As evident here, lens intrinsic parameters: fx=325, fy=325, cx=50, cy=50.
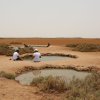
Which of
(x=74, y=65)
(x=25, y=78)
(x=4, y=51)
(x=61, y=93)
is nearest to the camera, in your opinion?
(x=61, y=93)

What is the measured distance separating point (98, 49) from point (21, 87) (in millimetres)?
25742

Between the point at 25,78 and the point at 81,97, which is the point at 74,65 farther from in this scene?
the point at 81,97

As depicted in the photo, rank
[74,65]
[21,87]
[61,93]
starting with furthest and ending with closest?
[74,65] → [21,87] → [61,93]

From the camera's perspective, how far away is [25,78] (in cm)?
1720

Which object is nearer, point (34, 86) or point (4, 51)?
point (34, 86)

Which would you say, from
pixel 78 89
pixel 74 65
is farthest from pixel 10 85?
pixel 74 65

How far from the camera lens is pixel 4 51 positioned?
1259 inches

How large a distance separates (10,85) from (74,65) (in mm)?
8218

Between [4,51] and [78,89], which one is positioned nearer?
[78,89]

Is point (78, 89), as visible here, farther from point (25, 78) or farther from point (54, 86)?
point (25, 78)

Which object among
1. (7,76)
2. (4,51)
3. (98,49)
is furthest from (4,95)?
(98,49)

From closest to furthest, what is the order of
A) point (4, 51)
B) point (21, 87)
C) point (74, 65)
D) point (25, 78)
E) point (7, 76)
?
point (21, 87)
point (7, 76)
point (25, 78)
point (74, 65)
point (4, 51)

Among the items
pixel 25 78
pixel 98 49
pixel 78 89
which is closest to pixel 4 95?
pixel 78 89

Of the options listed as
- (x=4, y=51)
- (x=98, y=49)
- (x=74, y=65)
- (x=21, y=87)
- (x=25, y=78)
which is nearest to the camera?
(x=21, y=87)
